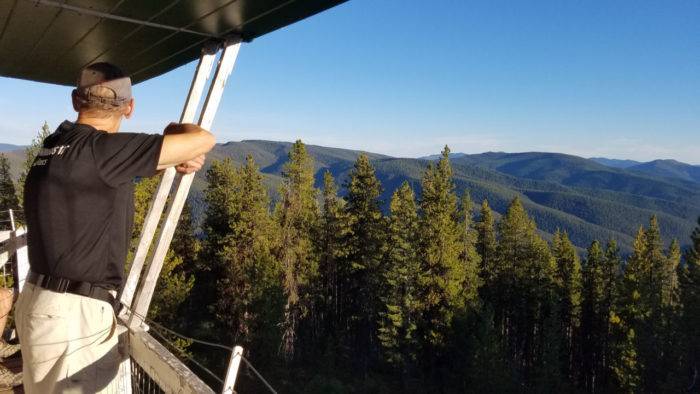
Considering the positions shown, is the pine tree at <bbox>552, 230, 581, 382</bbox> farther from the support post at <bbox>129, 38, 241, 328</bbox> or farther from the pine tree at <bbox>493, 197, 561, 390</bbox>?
the support post at <bbox>129, 38, 241, 328</bbox>

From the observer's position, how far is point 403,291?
30312 millimetres

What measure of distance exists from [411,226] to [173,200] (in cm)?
2618

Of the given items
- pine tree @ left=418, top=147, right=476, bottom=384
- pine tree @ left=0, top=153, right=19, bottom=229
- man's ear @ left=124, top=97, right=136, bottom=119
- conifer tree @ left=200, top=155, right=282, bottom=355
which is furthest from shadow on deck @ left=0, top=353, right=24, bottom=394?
pine tree @ left=0, top=153, right=19, bottom=229

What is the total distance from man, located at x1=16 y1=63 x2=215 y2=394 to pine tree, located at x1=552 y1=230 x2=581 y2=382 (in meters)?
39.8

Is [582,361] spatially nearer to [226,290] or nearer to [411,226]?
[411,226]

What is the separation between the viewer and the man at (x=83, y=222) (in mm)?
2072

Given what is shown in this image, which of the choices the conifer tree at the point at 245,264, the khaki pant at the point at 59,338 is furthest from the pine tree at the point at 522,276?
the khaki pant at the point at 59,338

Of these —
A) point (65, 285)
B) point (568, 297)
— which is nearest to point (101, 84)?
point (65, 285)

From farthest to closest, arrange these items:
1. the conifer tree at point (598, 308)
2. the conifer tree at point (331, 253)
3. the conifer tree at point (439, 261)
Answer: the conifer tree at point (598, 308) → the conifer tree at point (331, 253) → the conifer tree at point (439, 261)

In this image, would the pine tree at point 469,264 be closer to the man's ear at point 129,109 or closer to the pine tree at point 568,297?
the pine tree at point 568,297

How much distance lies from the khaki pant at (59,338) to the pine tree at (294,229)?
83.9 feet

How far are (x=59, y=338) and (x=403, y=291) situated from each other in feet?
94.5

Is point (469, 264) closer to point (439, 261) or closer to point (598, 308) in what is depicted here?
point (439, 261)

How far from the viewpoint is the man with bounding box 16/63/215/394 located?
2072mm
